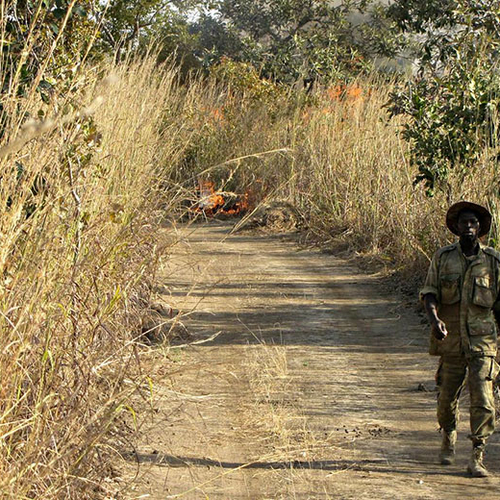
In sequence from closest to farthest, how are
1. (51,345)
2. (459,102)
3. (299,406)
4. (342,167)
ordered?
(51,345)
(299,406)
(459,102)
(342,167)

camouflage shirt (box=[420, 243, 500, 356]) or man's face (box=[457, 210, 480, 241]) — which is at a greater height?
man's face (box=[457, 210, 480, 241])

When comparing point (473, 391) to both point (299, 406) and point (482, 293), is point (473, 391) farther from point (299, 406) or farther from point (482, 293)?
point (299, 406)

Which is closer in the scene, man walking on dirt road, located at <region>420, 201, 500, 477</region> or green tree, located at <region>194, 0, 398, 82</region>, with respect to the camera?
man walking on dirt road, located at <region>420, 201, 500, 477</region>

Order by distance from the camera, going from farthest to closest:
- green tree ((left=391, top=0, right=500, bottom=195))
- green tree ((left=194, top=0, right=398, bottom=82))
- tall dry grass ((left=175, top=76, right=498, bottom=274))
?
green tree ((left=194, top=0, right=398, bottom=82)) < tall dry grass ((left=175, top=76, right=498, bottom=274)) < green tree ((left=391, top=0, right=500, bottom=195))

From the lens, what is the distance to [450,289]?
5.52m

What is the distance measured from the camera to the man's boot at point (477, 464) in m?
5.23

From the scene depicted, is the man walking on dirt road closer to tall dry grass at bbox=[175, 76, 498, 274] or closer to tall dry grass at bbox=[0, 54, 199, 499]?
tall dry grass at bbox=[0, 54, 199, 499]

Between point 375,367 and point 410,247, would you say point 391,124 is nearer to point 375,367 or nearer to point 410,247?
point 410,247

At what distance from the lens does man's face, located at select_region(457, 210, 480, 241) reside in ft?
17.8

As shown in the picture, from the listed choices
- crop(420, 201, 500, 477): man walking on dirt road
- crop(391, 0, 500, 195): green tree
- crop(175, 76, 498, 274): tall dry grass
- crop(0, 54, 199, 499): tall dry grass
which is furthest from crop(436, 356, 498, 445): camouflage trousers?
crop(391, 0, 500, 195): green tree

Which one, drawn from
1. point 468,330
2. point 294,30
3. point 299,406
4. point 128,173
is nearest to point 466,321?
point 468,330

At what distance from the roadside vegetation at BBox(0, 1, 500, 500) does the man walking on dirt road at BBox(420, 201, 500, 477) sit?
3.47ft

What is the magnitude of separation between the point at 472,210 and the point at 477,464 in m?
1.32

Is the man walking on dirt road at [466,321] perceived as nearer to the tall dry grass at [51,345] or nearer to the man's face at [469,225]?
the man's face at [469,225]
